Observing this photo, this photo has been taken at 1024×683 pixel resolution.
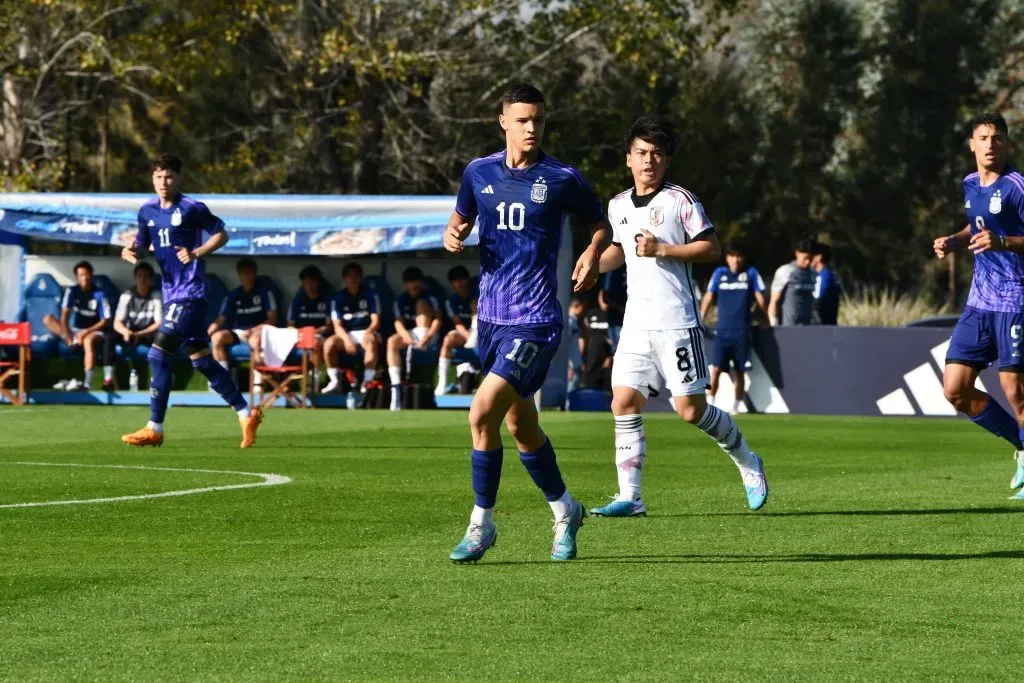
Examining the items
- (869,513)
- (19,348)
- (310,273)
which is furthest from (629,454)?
(19,348)

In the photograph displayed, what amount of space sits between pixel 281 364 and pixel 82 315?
124 inches

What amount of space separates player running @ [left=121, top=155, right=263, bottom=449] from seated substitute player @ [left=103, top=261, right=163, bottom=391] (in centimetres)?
955

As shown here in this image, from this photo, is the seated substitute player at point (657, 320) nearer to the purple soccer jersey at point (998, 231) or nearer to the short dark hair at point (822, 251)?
the purple soccer jersey at point (998, 231)

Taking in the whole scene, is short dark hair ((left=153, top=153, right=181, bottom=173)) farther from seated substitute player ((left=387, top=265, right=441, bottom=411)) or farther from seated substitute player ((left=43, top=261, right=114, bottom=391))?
seated substitute player ((left=43, top=261, right=114, bottom=391))

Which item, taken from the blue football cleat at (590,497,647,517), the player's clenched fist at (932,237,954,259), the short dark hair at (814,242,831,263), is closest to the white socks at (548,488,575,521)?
the blue football cleat at (590,497,647,517)

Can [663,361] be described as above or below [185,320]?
below

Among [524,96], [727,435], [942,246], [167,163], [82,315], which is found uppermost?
[167,163]

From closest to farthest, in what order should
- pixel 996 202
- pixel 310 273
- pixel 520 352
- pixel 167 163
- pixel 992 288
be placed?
pixel 520 352
pixel 996 202
pixel 992 288
pixel 167 163
pixel 310 273

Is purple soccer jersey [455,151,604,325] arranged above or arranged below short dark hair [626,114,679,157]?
below

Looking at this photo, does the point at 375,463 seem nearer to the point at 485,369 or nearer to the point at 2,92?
the point at 485,369

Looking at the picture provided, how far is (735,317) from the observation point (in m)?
23.0

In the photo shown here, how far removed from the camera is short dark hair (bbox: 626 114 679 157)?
937cm

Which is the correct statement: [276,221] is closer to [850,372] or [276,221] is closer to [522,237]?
[850,372]

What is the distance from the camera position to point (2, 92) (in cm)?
3547
